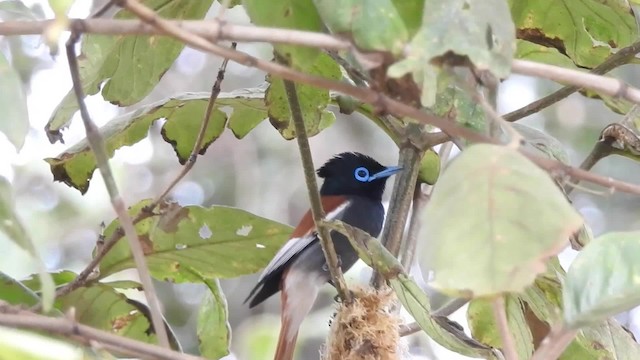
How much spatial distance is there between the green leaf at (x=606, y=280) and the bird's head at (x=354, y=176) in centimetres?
208

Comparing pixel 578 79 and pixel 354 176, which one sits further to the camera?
pixel 354 176

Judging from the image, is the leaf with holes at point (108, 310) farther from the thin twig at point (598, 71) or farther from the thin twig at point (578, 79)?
the thin twig at point (578, 79)

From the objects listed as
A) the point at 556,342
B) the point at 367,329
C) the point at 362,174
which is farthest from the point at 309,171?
the point at 362,174

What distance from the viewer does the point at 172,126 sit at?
1.39 metres

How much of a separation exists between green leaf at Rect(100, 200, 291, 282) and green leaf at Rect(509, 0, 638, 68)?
44 cm

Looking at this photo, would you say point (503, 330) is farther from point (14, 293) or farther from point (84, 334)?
point (14, 293)

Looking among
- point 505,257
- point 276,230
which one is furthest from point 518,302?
point 505,257

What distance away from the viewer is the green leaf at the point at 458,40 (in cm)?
66

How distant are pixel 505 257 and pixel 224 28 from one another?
0.25 meters

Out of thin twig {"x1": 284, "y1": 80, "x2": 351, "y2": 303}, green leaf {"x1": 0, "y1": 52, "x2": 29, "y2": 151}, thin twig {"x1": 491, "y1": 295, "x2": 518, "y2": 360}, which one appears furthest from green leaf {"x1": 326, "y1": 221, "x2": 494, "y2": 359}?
green leaf {"x1": 0, "y1": 52, "x2": 29, "y2": 151}

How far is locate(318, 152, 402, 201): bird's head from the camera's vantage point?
2.89m

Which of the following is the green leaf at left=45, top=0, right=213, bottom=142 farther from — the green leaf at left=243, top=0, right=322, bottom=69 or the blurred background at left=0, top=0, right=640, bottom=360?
the blurred background at left=0, top=0, right=640, bottom=360

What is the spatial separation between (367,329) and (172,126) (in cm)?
42

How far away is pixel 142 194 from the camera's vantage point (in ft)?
15.9
